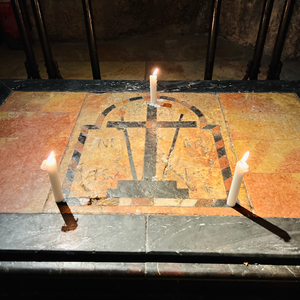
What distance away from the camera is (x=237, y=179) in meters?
1.35

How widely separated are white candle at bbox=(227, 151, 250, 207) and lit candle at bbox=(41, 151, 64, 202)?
912 millimetres

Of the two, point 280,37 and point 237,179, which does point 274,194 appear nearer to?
point 237,179

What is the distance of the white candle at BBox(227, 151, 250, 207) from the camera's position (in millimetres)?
1306

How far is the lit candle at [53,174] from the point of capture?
1.34m

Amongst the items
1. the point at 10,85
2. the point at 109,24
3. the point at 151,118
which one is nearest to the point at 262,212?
the point at 151,118

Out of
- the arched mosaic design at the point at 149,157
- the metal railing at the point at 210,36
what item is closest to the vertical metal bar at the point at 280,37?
the metal railing at the point at 210,36

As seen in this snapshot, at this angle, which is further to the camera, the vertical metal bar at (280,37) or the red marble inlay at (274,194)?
the vertical metal bar at (280,37)

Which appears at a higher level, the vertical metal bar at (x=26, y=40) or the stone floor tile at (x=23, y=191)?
the vertical metal bar at (x=26, y=40)

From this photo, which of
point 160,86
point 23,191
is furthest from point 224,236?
point 160,86

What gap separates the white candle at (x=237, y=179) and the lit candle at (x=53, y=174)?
91cm

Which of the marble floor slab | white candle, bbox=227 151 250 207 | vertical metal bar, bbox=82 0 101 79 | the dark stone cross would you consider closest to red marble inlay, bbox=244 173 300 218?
the marble floor slab

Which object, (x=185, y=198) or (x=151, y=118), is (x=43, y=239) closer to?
(x=185, y=198)

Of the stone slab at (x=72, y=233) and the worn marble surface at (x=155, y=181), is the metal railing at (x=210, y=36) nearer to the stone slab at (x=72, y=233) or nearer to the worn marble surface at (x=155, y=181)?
the worn marble surface at (x=155, y=181)

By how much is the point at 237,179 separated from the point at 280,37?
1.87 meters
